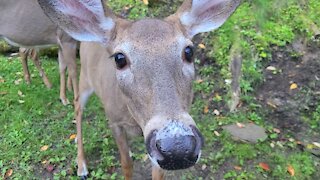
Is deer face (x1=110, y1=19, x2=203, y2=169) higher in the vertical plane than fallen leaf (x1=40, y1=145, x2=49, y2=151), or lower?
higher

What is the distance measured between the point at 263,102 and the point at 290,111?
34 cm

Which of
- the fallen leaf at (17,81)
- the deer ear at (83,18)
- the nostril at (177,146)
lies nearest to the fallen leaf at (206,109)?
the deer ear at (83,18)

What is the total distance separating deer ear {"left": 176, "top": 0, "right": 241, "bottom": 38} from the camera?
3674mm

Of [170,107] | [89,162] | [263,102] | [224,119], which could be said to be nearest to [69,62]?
[89,162]

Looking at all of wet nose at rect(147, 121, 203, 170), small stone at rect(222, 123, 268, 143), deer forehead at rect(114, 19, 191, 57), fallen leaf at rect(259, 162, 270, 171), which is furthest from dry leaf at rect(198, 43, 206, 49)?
wet nose at rect(147, 121, 203, 170)

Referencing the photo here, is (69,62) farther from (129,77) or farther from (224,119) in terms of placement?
(129,77)

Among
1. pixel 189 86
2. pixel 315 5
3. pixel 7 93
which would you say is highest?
pixel 189 86

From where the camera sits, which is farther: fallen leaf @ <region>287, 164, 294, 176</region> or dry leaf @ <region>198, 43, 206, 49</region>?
dry leaf @ <region>198, 43, 206, 49</region>

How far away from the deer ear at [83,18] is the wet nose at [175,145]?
3.61 feet

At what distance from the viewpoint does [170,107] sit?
9.76 feet

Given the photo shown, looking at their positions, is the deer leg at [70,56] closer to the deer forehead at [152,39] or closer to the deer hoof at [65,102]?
the deer hoof at [65,102]

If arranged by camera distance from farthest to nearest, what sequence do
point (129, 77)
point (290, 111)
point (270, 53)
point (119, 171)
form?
point (270, 53), point (290, 111), point (119, 171), point (129, 77)

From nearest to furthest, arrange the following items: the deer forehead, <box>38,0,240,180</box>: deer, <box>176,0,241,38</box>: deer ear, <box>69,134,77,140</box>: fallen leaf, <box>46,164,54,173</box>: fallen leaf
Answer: <box>38,0,240,180</box>: deer → the deer forehead → <box>176,0,241,38</box>: deer ear → <box>46,164,54,173</box>: fallen leaf → <box>69,134,77,140</box>: fallen leaf

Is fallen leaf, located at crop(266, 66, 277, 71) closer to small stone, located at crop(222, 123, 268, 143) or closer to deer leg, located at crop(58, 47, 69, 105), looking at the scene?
small stone, located at crop(222, 123, 268, 143)
